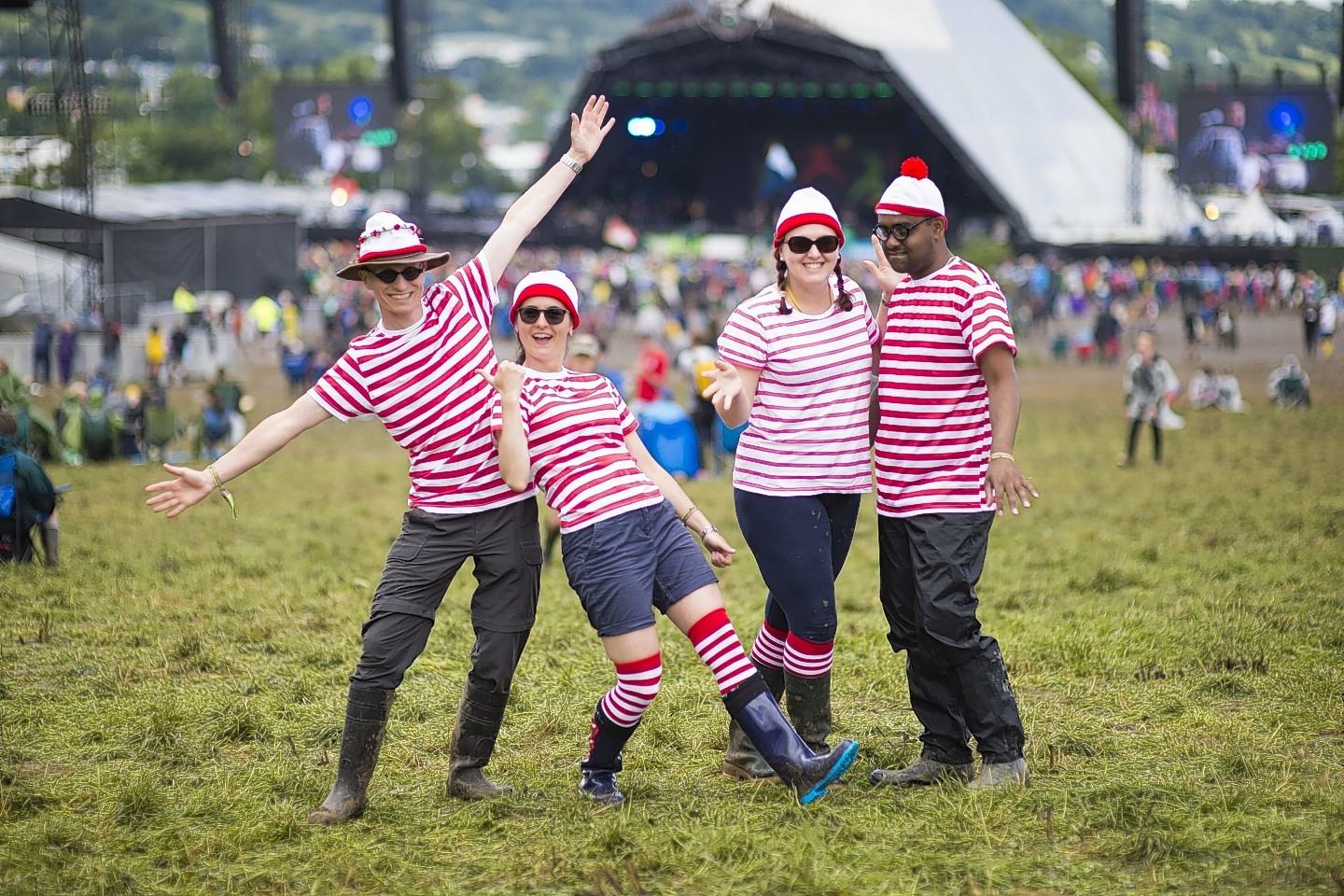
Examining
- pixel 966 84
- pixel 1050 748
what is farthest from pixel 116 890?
pixel 966 84

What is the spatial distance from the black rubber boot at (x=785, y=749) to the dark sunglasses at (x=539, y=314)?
1406 mm

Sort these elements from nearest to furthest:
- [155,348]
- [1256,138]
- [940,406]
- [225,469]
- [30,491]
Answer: [225,469] < [940,406] < [30,491] < [155,348] < [1256,138]

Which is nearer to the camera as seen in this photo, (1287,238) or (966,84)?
(1287,238)

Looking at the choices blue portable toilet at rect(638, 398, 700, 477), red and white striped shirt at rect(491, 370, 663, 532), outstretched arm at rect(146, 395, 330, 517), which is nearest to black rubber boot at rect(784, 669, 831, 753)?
red and white striped shirt at rect(491, 370, 663, 532)

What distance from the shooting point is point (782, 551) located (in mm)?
4961

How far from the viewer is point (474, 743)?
5055mm

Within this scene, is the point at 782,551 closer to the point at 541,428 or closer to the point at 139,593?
the point at 541,428

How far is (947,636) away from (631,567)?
113cm

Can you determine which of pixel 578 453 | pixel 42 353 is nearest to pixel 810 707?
pixel 578 453

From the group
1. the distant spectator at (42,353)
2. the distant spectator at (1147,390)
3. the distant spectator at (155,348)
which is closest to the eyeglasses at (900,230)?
the distant spectator at (1147,390)

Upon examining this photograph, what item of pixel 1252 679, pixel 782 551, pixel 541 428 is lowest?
pixel 1252 679

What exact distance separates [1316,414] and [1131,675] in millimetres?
Result: 17915

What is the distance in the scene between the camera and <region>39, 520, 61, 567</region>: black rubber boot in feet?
33.7

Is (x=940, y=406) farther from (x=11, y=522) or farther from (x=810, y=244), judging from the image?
(x=11, y=522)
